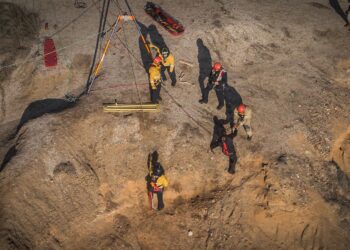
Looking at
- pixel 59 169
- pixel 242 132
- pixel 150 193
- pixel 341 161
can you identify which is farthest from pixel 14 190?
pixel 341 161

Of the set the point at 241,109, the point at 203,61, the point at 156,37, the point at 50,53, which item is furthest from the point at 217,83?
the point at 50,53

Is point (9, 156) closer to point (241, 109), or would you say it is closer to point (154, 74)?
point (154, 74)

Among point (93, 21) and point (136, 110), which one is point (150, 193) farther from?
point (93, 21)

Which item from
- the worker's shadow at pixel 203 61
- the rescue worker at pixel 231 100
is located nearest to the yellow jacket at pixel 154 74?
the worker's shadow at pixel 203 61

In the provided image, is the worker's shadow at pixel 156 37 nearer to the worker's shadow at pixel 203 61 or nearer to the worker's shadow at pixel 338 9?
the worker's shadow at pixel 203 61

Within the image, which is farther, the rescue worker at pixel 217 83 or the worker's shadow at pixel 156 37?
the worker's shadow at pixel 156 37
